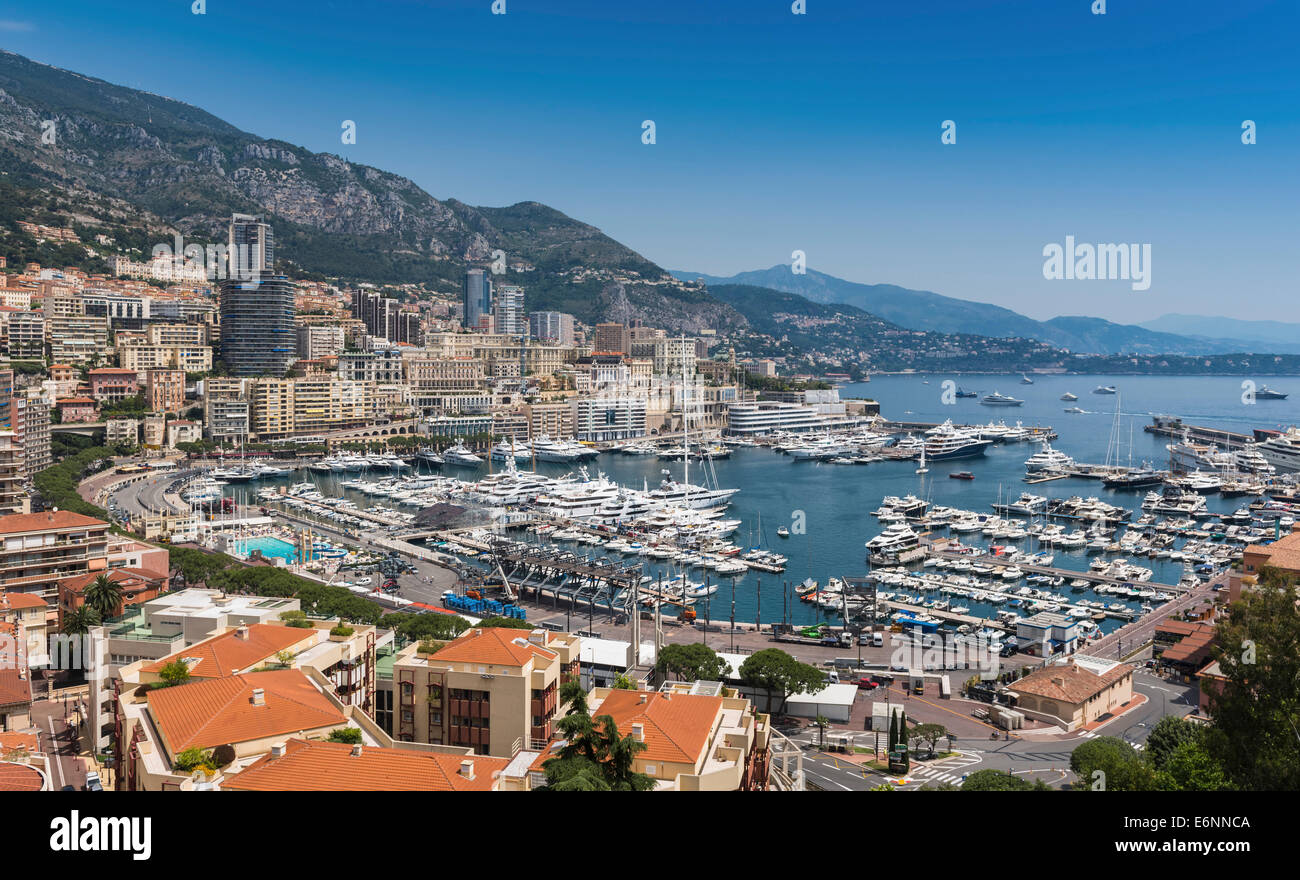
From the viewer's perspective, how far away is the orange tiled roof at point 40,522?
16016mm

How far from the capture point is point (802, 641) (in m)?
17.7

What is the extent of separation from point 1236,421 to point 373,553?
58578mm

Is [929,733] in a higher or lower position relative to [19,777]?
lower

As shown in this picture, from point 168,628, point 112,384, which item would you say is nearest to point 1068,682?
point 168,628

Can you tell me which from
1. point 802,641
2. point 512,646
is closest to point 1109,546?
point 802,641

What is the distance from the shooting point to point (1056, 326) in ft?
511

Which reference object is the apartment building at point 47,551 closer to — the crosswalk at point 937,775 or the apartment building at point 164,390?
the crosswalk at point 937,775

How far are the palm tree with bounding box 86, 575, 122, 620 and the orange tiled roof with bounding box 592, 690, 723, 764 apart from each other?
9.22 metres

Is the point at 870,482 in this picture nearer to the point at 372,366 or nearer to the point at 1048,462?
the point at 1048,462

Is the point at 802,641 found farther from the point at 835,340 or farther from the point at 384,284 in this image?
the point at 835,340

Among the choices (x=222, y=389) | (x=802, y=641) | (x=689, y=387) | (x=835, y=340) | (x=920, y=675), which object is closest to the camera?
(x=920, y=675)

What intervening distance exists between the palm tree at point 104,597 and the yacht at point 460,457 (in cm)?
3084

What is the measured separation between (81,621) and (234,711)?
853 cm

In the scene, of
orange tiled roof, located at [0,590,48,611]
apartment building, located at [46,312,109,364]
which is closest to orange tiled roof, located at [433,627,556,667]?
orange tiled roof, located at [0,590,48,611]
